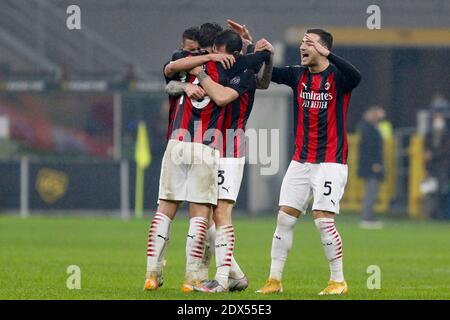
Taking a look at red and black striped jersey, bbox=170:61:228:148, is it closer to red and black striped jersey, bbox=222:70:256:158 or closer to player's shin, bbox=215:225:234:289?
red and black striped jersey, bbox=222:70:256:158

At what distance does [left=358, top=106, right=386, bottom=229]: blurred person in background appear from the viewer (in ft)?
86.1

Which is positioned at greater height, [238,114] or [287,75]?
[287,75]

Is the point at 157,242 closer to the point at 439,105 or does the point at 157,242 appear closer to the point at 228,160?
the point at 228,160

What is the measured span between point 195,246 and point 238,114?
4.25ft

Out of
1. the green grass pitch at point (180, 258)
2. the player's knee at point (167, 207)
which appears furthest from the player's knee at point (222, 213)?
the green grass pitch at point (180, 258)

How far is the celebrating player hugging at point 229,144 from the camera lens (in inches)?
455

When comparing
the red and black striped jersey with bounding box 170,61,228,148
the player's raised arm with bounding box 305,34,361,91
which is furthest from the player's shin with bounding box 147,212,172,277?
the player's raised arm with bounding box 305,34,361,91

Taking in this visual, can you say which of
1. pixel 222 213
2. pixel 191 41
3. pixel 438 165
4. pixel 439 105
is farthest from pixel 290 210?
pixel 439 105

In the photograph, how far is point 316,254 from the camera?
18.5m

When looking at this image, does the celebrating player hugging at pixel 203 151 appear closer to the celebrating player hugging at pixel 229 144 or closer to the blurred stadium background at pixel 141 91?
the celebrating player hugging at pixel 229 144

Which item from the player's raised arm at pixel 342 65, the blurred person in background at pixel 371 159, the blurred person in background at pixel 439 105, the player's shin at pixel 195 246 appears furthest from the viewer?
the blurred person in background at pixel 439 105

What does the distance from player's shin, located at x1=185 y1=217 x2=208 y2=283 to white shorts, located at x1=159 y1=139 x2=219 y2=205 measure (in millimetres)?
Result: 192

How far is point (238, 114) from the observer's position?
12016 mm
